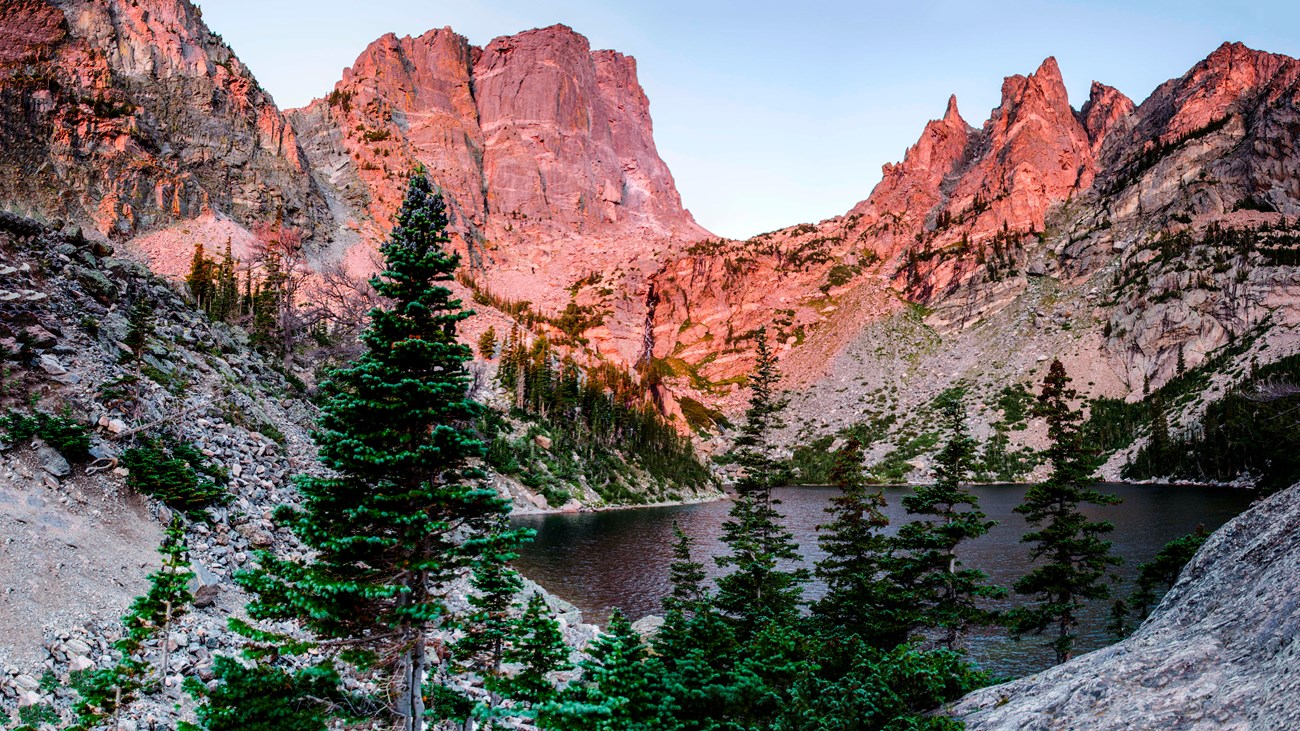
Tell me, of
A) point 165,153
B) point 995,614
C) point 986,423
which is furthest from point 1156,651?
point 986,423

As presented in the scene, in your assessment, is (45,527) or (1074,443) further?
(1074,443)

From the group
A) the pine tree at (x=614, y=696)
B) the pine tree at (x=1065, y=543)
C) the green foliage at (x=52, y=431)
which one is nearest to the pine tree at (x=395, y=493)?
the pine tree at (x=614, y=696)

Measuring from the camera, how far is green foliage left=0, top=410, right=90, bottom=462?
16547 mm

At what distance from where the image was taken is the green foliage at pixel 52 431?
1655 centimetres

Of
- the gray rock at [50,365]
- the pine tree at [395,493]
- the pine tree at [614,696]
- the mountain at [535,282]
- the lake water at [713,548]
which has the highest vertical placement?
the mountain at [535,282]

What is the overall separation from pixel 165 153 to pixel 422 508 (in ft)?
387

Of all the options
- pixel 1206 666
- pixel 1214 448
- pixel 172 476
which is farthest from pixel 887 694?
pixel 1214 448

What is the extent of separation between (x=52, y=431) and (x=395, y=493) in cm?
1416

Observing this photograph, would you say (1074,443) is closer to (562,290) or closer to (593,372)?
(593,372)

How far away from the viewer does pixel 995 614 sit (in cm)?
2253

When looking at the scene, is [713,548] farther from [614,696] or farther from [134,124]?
[134,124]

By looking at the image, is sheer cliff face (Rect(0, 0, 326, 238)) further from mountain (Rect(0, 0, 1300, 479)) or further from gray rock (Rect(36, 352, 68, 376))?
gray rock (Rect(36, 352, 68, 376))

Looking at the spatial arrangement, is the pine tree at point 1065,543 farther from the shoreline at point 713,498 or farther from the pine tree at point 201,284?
the pine tree at point 201,284

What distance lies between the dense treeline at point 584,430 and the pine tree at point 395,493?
64349mm
